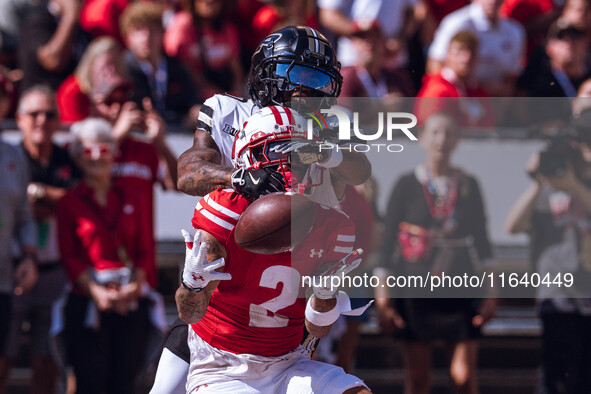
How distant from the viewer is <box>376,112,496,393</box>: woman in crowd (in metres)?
5.76

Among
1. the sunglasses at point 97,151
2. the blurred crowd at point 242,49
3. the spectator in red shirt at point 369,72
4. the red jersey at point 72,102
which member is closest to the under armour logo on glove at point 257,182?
the sunglasses at point 97,151

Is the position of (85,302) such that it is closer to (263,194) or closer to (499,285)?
(499,285)

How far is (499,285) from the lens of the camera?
6.17m

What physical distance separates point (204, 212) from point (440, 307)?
2988 millimetres

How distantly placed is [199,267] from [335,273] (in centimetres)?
54

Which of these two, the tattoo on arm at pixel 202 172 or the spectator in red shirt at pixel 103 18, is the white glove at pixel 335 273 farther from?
the spectator in red shirt at pixel 103 18

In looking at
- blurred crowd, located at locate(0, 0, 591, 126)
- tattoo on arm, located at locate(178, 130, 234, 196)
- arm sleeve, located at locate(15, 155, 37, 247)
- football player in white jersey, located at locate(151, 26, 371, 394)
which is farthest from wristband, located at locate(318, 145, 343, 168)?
arm sleeve, located at locate(15, 155, 37, 247)

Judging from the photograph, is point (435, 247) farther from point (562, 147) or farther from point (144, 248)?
point (144, 248)

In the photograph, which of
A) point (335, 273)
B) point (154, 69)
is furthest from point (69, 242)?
point (335, 273)

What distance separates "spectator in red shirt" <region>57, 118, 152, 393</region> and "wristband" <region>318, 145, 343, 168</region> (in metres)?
3.14

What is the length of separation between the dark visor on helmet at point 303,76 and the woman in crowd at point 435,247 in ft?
7.05

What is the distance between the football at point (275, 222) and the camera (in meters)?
3.01

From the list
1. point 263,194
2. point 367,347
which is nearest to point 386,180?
point 367,347

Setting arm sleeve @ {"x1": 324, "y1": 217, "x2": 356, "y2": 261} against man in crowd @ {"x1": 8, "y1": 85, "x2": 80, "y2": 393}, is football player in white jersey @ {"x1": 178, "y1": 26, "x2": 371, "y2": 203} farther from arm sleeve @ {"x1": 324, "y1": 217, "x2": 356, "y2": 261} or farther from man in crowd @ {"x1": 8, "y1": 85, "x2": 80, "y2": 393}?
man in crowd @ {"x1": 8, "y1": 85, "x2": 80, "y2": 393}
